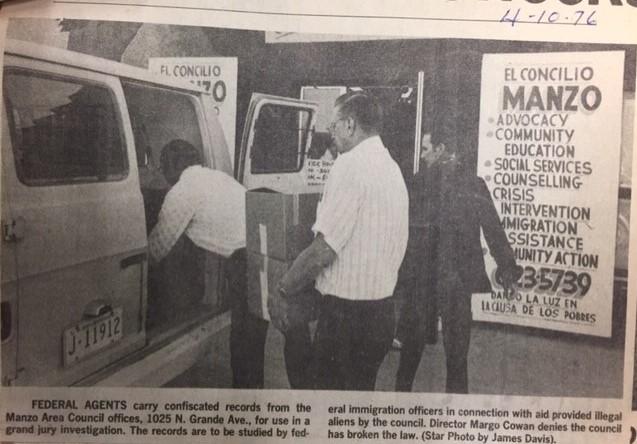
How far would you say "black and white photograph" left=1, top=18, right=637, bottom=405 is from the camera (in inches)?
19.7

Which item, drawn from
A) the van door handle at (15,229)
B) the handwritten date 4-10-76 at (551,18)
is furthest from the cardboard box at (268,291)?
the handwritten date 4-10-76 at (551,18)

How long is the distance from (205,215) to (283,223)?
75mm

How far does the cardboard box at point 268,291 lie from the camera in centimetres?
51

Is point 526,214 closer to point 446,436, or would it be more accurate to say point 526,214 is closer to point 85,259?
point 446,436

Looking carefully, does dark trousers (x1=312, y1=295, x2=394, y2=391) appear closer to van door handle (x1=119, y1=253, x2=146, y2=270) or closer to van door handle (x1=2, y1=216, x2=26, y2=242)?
van door handle (x1=119, y1=253, x2=146, y2=270)

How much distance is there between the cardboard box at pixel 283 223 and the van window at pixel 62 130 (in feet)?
0.42

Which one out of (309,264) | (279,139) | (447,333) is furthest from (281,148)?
(447,333)

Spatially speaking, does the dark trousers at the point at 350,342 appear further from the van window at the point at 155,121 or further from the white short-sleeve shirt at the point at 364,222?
the van window at the point at 155,121

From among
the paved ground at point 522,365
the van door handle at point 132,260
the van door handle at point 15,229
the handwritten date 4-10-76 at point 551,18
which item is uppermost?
the handwritten date 4-10-76 at point 551,18

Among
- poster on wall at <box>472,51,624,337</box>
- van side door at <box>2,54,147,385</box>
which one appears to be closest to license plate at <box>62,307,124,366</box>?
van side door at <box>2,54,147,385</box>

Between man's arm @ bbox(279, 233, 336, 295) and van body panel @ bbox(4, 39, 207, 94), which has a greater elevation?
van body panel @ bbox(4, 39, 207, 94)

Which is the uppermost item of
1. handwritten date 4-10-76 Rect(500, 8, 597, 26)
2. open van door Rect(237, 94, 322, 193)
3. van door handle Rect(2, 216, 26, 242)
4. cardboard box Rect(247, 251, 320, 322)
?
handwritten date 4-10-76 Rect(500, 8, 597, 26)

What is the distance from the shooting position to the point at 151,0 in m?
0.50

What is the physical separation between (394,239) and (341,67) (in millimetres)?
173
